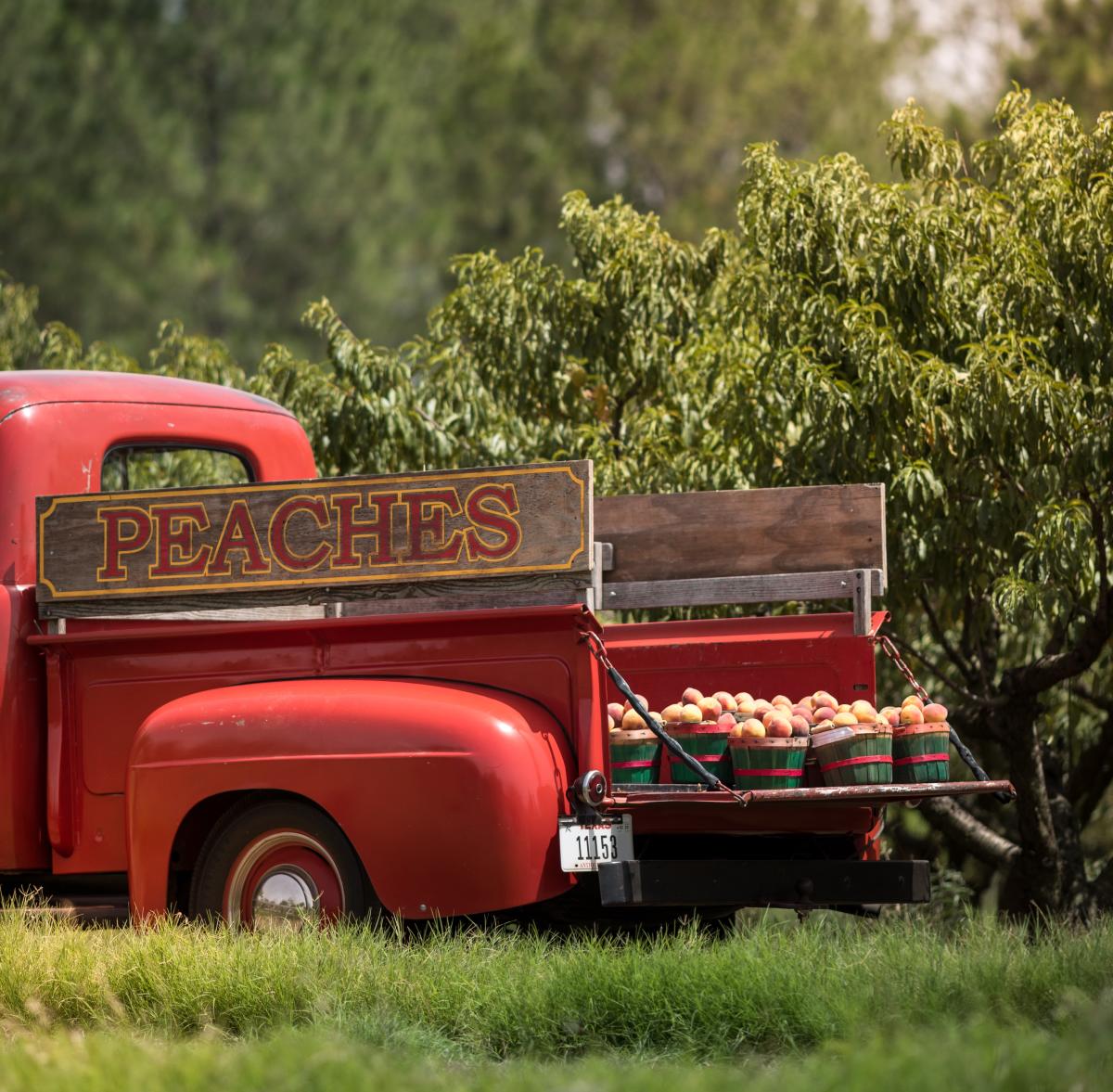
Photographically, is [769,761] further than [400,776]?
Yes

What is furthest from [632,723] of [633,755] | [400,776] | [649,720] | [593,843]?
[400,776]

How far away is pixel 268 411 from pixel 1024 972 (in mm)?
4349

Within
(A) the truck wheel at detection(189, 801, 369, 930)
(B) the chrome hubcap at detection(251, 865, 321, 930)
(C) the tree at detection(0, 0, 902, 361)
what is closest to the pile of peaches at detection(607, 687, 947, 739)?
(A) the truck wheel at detection(189, 801, 369, 930)

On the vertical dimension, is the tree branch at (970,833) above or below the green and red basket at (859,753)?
below

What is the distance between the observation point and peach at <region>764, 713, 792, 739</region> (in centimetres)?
578

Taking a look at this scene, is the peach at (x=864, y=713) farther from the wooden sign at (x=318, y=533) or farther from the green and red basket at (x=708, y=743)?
the wooden sign at (x=318, y=533)

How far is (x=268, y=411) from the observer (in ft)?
25.5

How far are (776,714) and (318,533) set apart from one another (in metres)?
1.72

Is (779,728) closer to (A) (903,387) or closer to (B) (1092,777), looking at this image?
(A) (903,387)

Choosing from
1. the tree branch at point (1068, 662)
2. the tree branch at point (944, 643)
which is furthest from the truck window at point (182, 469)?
the tree branch at point (1068, 662)

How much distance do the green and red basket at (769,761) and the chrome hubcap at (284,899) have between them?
1489mm

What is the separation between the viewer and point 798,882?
5.93 m

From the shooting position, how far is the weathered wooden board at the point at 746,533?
6.77 metres

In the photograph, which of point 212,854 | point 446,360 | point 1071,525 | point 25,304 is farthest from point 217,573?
point 25,304
